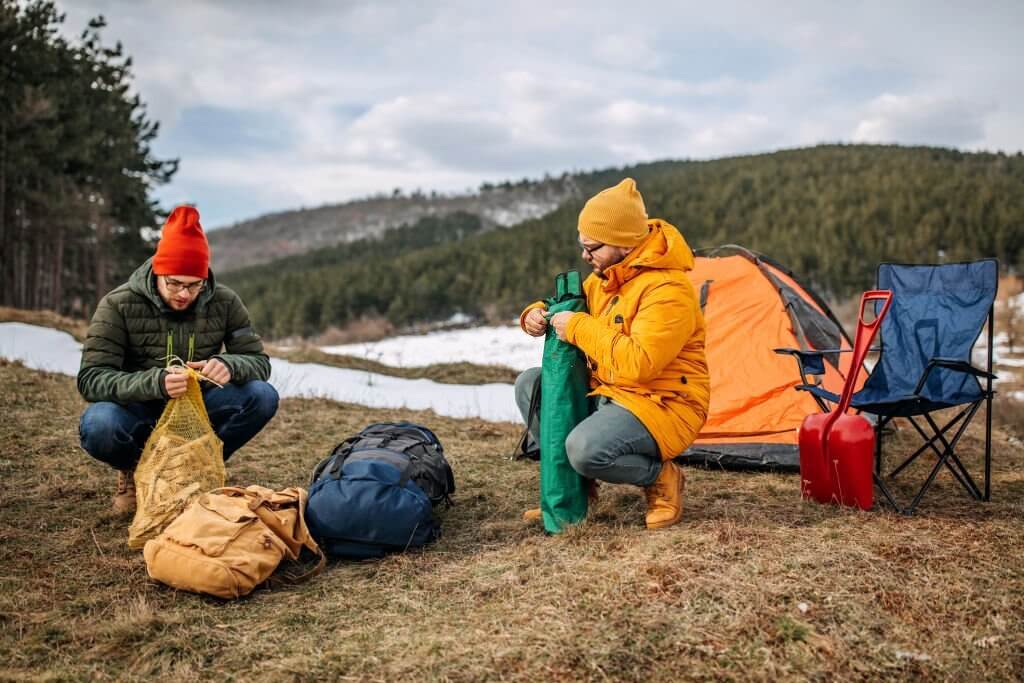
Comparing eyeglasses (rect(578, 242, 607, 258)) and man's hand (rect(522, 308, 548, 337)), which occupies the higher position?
eyeglasses (rect(578, 242, 607, 258))

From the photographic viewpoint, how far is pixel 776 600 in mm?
2295

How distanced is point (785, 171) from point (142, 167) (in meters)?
38.7

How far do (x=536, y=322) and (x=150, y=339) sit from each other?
1847 mm

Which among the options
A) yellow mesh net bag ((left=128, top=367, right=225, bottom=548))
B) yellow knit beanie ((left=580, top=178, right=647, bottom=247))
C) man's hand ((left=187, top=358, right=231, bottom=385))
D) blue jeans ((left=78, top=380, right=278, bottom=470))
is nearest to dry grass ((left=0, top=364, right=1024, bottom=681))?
yellow mesh net bag ((left=128, top=367, right=225, bottom=548))

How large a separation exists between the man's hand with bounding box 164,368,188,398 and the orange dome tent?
2.92 meters

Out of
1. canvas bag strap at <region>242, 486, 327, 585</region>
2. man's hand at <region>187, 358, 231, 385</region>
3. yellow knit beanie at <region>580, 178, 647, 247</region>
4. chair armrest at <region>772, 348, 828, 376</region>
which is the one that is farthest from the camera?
chair armrest at <region>772, 348, 828, 376</region>

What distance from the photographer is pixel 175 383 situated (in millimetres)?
3189

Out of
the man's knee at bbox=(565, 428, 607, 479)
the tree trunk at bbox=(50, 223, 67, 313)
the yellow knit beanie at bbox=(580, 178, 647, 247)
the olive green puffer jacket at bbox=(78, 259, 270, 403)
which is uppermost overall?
the tree trunk at bbox=(50, 223, 67, 313)

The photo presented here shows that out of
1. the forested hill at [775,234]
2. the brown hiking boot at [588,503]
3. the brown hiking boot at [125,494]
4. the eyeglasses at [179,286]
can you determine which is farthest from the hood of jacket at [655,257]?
the forested hill at [775,234]

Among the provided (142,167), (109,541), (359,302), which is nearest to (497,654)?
(109,541)

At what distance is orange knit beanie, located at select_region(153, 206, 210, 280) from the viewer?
10.9 ft

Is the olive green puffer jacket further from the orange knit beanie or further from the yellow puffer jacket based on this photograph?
the yellow puffer jacket

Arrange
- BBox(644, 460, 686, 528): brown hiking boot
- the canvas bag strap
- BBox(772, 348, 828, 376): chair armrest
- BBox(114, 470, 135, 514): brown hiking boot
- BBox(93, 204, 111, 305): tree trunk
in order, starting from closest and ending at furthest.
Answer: the canvas bag strap < BBox(644, 460, 686, 528): brown hiking boot < BBox(114, 470, 135, 514): brown hiking boot < BBox(772, 348, 828, 376): chair armrest < BBox(93, 204, 111, 305): tree trunk

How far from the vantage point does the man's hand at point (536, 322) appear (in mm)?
3245
